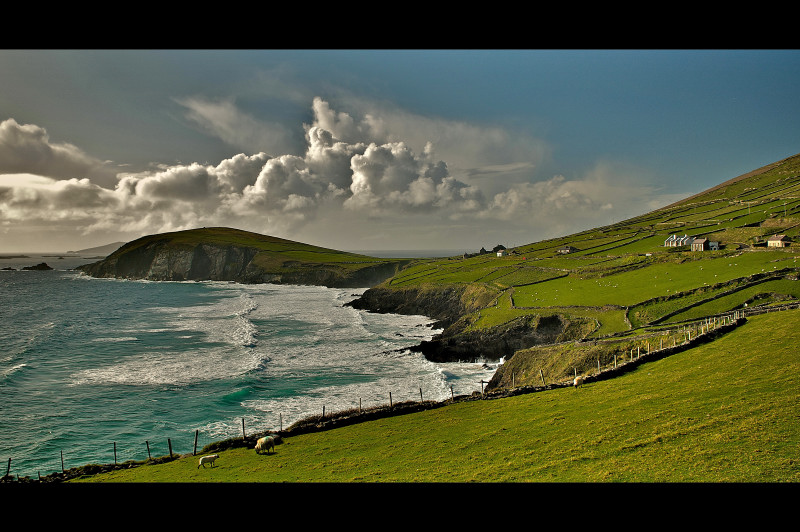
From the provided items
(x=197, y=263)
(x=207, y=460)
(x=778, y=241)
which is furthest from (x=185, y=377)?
(x=197, y=263)

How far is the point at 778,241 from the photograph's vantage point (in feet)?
A: 222

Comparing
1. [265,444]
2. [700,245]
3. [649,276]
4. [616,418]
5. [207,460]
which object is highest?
[700,245]

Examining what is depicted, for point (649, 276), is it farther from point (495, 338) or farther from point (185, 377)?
point (185, 377)

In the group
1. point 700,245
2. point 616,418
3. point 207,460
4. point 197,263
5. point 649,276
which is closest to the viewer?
point 616,418

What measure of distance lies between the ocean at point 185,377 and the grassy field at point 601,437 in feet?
20.4

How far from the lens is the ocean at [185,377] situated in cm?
2955

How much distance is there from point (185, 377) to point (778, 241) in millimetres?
91567

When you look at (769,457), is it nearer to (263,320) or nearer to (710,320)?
(710,320)
